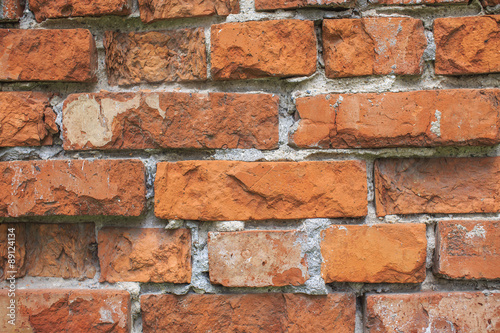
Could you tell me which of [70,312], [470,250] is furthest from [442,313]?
[70,312]

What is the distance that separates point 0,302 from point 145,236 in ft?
1.00

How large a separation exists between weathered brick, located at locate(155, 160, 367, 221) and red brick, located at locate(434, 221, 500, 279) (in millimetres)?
Answer: 159

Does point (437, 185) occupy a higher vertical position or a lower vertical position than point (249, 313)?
higher

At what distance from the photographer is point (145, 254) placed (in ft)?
1.93

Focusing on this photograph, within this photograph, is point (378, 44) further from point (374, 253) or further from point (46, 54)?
point (46, 54)

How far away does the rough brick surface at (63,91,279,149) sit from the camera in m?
0.57

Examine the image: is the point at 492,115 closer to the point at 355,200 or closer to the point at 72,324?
the point at 355,200

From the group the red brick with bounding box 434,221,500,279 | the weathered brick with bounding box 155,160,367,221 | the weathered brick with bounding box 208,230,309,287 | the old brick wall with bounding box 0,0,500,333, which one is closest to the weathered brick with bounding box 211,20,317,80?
the old brick wall with bounding box 0,0,500,333

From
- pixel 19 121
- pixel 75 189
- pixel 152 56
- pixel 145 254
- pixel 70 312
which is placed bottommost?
pixel 70 312

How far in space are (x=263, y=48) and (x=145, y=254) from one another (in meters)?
0.43

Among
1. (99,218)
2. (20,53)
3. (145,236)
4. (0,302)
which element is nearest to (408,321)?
(145,236)

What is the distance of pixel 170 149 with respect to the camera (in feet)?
1.95

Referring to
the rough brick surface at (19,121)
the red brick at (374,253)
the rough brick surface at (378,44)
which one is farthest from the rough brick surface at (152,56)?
the red brick at (374,253)

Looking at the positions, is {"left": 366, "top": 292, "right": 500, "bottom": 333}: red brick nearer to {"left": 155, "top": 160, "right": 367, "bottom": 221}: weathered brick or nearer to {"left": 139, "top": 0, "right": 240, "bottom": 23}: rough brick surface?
{"left": 155, "top": 160, "right": 367, "bottom": 221}: weathered brick
